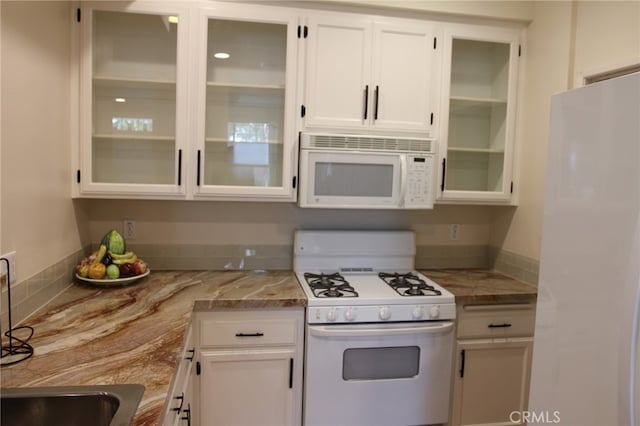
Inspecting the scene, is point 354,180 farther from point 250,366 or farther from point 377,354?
point 250,366

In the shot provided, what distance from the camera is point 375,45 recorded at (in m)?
2.31

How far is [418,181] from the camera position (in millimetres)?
2324

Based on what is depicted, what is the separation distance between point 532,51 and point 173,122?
81.6 inches

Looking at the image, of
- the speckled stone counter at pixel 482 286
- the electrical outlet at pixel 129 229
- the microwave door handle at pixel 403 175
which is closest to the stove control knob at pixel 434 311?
the speckled stone counter at pixel 482 286

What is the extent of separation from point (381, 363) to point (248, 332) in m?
0.68

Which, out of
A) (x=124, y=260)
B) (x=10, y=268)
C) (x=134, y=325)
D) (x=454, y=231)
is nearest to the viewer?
(x=10, y=268)

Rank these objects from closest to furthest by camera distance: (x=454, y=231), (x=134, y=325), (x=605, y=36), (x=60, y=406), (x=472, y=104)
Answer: (x=60, y=406) < (x=134, y=325) < (x=605, y=36) < (x=472, y=104) < (x=454, y=231)

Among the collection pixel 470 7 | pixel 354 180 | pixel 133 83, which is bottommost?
pixel 354 180

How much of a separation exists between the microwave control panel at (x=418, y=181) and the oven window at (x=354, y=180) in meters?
0.10

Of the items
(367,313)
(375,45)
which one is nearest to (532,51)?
(375,45)

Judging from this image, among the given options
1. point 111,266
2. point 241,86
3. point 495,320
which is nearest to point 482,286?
point 495,320

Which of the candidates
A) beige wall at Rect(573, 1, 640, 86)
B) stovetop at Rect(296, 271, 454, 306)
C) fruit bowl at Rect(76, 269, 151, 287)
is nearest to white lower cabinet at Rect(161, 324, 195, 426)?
fruit bowl at Rect(76, 269, 151, 287)

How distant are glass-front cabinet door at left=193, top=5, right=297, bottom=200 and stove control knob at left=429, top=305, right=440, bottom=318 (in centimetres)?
94

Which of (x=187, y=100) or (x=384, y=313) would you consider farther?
(x=187, y=100)
